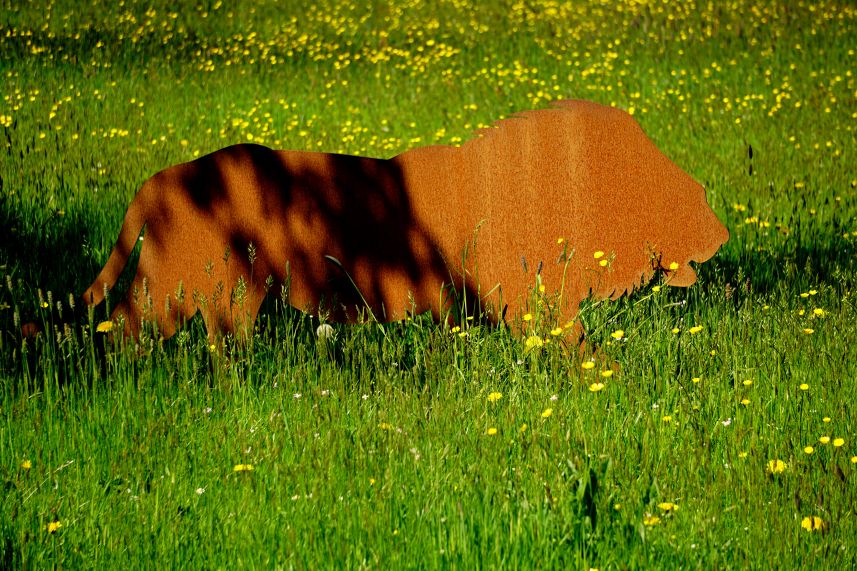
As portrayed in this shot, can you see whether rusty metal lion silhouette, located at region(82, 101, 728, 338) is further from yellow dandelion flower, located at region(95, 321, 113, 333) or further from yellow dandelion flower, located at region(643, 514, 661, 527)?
yellow dandelion flower, located at region(643, 514, 661, 527)

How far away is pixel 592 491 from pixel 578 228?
1.66m

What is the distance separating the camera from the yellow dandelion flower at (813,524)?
8.48 feet

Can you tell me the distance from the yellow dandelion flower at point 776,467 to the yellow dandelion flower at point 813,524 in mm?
260

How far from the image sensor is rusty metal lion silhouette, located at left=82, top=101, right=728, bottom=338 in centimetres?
375

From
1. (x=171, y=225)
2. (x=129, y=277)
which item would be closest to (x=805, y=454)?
(x=171, y=225)

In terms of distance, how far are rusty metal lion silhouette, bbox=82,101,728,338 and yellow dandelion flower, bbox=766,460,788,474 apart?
1093mm

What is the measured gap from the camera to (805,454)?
313 cm

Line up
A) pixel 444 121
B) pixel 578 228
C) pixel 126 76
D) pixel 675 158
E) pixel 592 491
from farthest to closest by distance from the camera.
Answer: pixel 126 76
pixel 444 121
pixel 675 158
pixel 578 228
pixel 592 491

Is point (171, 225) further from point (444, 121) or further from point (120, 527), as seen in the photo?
point (444, 121)

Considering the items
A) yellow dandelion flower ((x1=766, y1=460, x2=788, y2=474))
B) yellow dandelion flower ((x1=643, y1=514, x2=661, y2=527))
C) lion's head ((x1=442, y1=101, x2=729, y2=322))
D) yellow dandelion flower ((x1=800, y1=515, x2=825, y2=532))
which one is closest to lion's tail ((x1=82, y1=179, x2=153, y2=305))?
lion's head ((x1=442, y1=101, x2=729, y2=322))

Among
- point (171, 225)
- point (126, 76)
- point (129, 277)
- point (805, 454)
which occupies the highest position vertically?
point (126, 76)

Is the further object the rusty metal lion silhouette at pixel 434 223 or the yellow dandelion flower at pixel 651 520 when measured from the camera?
the rusty metal lion silhouette at pixel 434 223

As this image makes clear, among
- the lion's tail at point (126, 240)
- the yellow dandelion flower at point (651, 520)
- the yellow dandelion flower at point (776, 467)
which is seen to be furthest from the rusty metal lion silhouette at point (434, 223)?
the yellow dandelion flower at point (651, 520)

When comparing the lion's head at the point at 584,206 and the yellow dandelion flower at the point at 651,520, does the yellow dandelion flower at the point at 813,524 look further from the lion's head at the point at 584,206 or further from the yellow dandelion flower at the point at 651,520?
the lion's head at the point at 584,206
